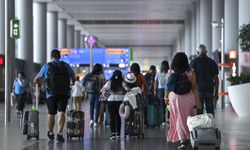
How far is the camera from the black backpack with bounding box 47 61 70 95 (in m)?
13.0

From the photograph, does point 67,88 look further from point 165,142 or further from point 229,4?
point 229,4

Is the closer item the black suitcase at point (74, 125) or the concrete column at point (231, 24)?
the black suitcase at point (74, 125)

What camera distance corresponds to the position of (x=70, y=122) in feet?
44.8

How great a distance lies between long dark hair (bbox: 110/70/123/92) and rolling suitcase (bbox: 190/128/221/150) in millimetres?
4232

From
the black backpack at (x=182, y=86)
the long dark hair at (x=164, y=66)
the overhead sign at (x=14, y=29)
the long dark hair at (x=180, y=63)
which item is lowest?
the black backpack at (x=182, y=86)

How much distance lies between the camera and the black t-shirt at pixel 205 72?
510 inches

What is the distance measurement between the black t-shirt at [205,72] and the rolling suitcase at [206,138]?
298 cm

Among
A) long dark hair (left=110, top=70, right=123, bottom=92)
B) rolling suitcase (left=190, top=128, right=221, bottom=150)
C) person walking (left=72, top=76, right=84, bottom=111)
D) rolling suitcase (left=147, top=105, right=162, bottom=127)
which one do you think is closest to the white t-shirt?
person walking (left=72, top=76, right=84, bottom=111)

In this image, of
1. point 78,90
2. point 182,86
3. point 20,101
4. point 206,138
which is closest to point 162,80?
point 78,90

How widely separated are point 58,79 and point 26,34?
3491 centimetres

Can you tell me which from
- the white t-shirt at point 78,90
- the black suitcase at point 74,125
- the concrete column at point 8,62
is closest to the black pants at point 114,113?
the black suitcase at point 74,125

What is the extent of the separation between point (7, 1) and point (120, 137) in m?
7.39

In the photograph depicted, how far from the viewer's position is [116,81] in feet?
46.6

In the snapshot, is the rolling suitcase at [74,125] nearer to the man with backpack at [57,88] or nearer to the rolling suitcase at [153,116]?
the man with backpack at [57,88]
